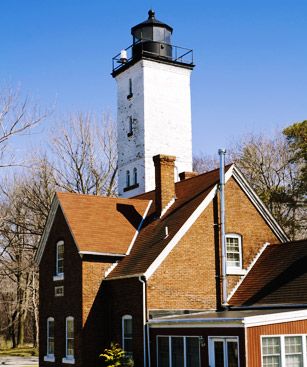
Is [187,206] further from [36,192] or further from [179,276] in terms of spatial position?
[36,192]

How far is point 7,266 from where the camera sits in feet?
139

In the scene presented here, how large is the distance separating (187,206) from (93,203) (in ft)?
14.8

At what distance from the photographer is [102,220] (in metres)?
25.5

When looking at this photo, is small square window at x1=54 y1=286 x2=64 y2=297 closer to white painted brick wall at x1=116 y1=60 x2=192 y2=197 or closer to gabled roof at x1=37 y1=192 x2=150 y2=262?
gabled roof at x1=37 y1=192 x2=150 y2=262

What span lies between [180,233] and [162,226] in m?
1.74

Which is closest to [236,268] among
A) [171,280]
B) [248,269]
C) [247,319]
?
[248,269]

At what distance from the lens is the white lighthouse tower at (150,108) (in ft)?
130

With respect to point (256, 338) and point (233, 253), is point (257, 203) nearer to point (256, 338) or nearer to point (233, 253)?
point (233, 253)

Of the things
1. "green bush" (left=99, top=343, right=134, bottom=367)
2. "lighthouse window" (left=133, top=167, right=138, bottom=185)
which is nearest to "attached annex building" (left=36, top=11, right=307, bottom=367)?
"green bush" (left=99, top=343, right=134, bottom=367)

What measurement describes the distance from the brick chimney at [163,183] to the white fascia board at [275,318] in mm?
9184

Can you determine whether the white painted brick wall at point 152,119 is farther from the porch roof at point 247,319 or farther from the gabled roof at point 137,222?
the porch roof at point 247,319

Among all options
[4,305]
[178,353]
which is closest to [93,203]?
[178,353]

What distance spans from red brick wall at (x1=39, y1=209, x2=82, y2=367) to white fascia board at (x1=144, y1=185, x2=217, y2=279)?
134 inches

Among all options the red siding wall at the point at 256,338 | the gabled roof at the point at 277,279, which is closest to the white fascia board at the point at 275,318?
the red siding wall at the point at 256,338
